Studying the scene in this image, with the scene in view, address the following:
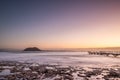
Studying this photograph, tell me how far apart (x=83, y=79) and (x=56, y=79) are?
2.72 metres

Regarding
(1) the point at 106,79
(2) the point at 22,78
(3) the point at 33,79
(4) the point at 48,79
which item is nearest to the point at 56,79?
(4) the point at 48,79

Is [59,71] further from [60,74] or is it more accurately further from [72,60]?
[72,60]

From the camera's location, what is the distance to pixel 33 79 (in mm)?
16688

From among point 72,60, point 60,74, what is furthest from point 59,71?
point 72,60

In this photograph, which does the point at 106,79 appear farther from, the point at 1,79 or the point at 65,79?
the point at 1,79

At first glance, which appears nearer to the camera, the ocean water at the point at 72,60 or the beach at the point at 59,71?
the beach at the point at 59,71

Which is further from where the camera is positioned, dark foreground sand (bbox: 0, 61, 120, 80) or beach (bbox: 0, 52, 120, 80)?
beach (bbox: 0, 52, 120, 80)

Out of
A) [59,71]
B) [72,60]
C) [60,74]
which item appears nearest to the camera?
[60,74]

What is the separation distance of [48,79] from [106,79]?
5815 mm

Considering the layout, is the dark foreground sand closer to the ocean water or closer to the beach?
the beach

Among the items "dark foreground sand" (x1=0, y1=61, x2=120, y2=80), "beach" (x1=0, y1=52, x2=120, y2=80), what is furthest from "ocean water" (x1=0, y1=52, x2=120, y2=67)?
"dark foreground sand" (x1=0, y1=61, x2=120, y2=80)

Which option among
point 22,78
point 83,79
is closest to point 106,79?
point 83,79

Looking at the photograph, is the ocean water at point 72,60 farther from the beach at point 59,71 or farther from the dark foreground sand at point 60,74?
the dark foreground sand at point 60,74

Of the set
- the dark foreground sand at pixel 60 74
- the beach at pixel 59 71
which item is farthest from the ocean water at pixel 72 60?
the dark foreground sand at pixel 60 74
